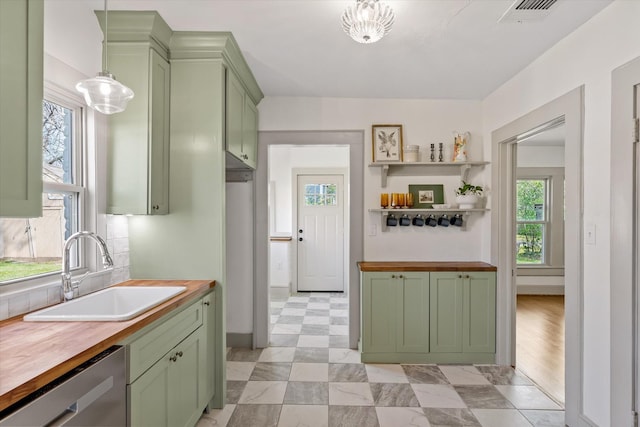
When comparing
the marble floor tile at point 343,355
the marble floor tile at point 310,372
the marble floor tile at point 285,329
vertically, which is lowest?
the marble floor tile at point 310,372

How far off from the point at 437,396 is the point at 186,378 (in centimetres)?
180

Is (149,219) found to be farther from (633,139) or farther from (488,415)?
(633,139)

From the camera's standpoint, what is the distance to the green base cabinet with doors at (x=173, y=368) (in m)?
1.40

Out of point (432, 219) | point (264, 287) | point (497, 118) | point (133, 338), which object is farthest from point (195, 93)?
point (497, 118)

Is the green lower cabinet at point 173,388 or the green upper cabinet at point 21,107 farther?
the green lower cabinet at point 173,388

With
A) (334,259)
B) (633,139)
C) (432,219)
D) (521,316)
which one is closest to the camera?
(633,139)

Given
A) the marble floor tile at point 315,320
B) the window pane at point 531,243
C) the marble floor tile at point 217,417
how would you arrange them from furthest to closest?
the window pane at point 531,243
the marble floor tile at point 315,320
the marble floor tile at point 217,417

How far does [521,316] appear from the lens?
4.39 meters

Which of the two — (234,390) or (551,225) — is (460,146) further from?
(551,225)

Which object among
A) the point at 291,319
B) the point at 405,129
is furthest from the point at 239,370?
the point at 405,129

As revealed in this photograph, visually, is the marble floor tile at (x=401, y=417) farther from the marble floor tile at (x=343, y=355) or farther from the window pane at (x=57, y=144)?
the window pane at (x=57, y=144)

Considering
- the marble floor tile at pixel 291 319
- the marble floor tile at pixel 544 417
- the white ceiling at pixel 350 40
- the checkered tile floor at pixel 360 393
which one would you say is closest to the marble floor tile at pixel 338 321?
the marble floor tile at pixel 291 319

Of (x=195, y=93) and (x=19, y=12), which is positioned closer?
(x=19, y=12)

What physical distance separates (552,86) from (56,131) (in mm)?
3145
